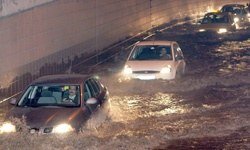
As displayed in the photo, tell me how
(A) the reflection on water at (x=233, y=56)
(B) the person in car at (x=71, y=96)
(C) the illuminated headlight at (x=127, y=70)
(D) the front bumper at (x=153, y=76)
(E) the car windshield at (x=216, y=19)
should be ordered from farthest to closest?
(E) the car windshield at (x=216, y=19) < (A) the reflection on water at (x=233, y=56) < (C) the illuminated headlight at (x=127, y=70) < (D) the front bumper at (x=153, y=76) < (B) the person in car at (x=71, y=96)

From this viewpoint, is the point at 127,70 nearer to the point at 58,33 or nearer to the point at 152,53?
the point at 152,53

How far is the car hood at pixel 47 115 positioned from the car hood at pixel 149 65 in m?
8.87

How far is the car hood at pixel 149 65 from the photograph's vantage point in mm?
22984

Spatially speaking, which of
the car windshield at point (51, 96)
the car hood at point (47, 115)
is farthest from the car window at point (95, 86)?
the car hood at point (47, 115)

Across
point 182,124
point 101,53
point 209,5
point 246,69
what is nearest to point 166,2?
point 209,5

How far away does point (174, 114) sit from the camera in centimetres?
1828

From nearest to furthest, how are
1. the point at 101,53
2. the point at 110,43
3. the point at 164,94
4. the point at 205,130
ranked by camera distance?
the point at 205,130
the point at 164,94
the point at 101,53
the point at 110,43

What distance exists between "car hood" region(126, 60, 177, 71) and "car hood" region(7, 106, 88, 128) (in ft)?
29.1

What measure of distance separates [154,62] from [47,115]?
994cm

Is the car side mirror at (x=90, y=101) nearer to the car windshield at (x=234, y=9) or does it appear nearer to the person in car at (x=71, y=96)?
the person in car at (x=71, y=96)

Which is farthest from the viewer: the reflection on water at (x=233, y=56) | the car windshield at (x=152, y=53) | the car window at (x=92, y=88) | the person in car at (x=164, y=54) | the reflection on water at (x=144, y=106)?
the reflection on water at (x=233, y=56)

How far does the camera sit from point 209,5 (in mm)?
56969

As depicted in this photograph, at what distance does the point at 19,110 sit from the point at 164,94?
26.9 feet

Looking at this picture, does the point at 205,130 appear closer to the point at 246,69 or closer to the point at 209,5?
the point at 246,69
